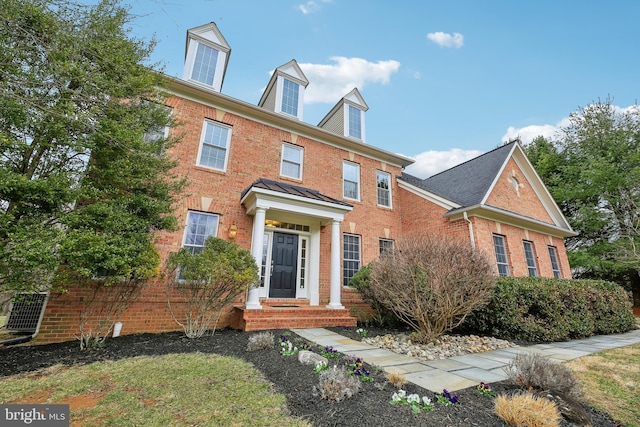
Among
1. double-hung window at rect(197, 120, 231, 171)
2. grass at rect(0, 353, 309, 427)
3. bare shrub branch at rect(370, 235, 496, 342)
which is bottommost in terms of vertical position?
grass at rect(0, 353, 309, 427)

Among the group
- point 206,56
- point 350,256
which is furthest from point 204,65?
point 350,256

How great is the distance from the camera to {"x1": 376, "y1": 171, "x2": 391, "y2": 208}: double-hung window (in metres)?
10.8

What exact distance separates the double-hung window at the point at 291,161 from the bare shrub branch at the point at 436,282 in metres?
4.91

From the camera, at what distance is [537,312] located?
6.31 metres

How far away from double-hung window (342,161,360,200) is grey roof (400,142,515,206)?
229cm

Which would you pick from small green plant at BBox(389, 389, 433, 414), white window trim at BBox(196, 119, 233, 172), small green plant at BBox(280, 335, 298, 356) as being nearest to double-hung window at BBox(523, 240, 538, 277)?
small green plant at BBox(280, 335, 298, 356)

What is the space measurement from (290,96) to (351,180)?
3.94 metres

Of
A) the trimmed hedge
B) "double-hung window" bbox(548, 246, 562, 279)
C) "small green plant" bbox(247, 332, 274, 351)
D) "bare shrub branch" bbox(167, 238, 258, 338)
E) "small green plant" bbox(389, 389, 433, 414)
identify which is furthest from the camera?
"double-hung window" bbox(548, 246, 562, 279)

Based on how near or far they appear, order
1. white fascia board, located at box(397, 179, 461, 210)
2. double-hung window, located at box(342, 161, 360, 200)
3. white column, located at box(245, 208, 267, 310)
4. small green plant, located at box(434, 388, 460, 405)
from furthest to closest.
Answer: double-hung window, located at box(342, 161, 360, 200) < white fascia board, located at box(397, 179, 461, 210) < white column, located at box(245, 208, 267, 310) < small green plant, located at box(434, 388, 460, 405)

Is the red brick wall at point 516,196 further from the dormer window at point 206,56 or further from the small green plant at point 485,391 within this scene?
the dormer window at point 206,56

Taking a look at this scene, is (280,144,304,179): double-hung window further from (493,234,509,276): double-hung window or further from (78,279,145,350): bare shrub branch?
(493,234,509,276): double-hung window

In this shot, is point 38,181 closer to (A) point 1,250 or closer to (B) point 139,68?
(A) point 1,250

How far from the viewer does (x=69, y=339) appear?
5289 millimetres

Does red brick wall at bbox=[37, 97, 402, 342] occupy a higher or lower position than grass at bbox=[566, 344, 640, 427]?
higher
